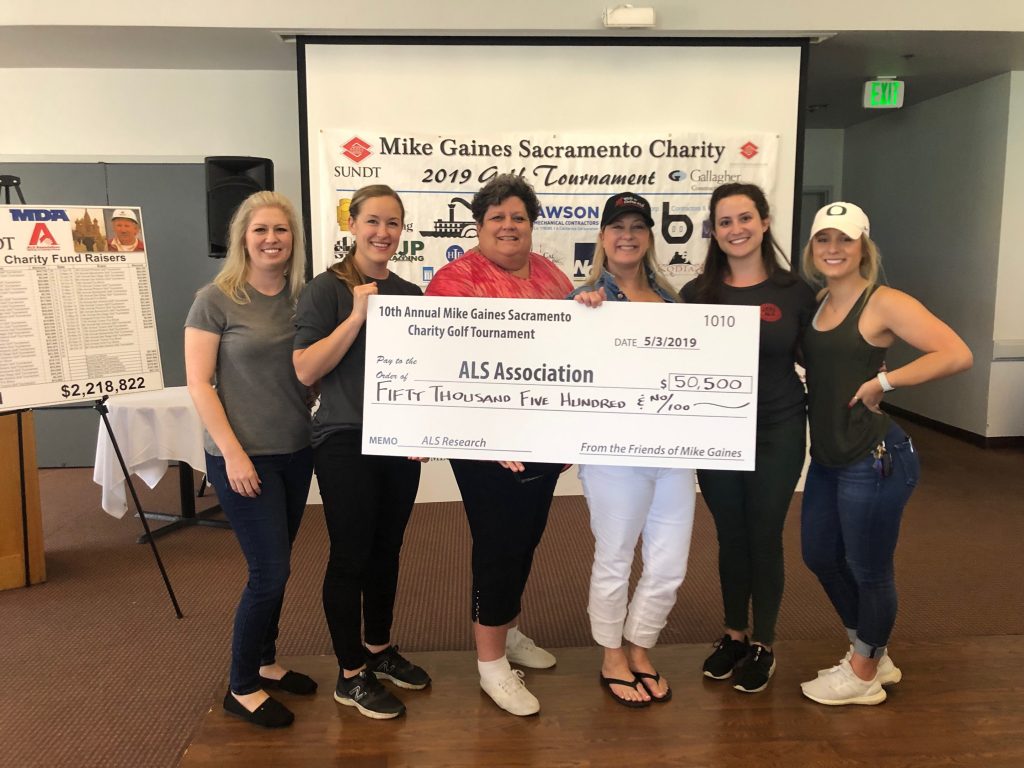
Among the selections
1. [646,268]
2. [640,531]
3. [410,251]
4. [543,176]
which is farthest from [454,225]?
[640,531]

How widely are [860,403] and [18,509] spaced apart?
3507 millimetres

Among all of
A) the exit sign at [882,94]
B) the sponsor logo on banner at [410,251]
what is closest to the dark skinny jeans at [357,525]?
the sponsor logo on banner at [410,251]

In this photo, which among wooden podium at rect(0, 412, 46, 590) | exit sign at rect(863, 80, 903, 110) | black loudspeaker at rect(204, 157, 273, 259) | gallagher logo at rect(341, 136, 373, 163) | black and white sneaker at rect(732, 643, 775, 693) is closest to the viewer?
black and white sneaker at rect(732, 643, 775, 693)

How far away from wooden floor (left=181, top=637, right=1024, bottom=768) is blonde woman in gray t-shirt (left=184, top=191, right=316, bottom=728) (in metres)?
0.19

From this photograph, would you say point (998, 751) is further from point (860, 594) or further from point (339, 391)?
point (339, 391)

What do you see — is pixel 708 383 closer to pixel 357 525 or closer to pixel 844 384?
pixel 844 384

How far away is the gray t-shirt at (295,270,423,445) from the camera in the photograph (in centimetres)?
186

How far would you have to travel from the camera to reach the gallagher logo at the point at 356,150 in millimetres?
4191

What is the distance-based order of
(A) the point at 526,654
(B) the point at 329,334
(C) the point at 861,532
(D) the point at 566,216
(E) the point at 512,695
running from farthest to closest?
(D) the point at 566,216 < (A) the point at 526,654 < (E) the point at 512,695 < (C) the point at 861,532 < (B) the point at 329,334

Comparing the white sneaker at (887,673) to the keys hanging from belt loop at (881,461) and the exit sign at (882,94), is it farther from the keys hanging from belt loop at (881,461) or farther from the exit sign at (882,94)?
the exit sign at (882,94)

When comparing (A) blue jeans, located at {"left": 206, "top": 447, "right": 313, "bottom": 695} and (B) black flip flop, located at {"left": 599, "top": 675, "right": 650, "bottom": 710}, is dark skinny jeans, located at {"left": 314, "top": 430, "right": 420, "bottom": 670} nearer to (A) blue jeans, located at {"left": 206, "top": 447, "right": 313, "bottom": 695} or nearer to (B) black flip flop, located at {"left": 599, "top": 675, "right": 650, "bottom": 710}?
(A) blue jeans, located at {"left": 206, "top": 447, "right": 313, "bottom": 695}

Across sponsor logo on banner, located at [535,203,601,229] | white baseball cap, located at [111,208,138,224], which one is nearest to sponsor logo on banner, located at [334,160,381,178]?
sponsor logo on banner, located at [535,203,601,229]

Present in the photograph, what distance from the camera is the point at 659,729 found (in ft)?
6.68

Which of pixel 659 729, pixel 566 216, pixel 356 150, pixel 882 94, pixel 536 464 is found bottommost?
pixel 659 729
